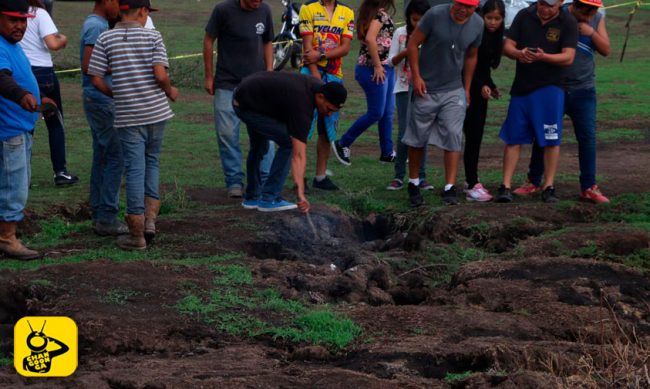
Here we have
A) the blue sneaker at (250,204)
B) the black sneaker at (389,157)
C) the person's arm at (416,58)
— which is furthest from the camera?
the black sneaker at (389,157)

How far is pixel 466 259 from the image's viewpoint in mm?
8758

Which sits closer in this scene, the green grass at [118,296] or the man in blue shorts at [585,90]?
the green grass at [118,296]

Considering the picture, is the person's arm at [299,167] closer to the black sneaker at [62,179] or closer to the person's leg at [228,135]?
the person's leg at [228,135]

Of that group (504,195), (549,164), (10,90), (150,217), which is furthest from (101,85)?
(549,164)

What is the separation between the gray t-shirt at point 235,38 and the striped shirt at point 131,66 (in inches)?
73.5

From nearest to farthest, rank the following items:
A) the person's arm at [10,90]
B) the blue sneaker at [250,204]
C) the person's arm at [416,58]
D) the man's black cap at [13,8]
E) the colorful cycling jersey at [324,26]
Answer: the person's arm at [10,90] < the man's black cap at [13,8] < the blue sneaker at [250,204] < the person's arm at [416,58] < the colorful cycling jersey at [324,26]

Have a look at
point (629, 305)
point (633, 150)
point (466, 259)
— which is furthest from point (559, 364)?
point (633, 150)

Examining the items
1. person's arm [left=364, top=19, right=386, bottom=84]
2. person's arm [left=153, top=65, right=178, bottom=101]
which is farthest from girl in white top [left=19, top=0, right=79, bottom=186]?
person's arm [left=364, top=19, right=386, bottom=84]

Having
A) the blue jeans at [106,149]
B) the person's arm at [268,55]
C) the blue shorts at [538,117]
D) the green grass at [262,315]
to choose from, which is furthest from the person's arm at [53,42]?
the blue shorts at [538,117]

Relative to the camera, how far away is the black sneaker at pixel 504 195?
10.4m

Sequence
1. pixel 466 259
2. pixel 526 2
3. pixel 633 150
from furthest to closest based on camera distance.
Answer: pixel 526 2 → pixel 633 150 → pixel 466 259

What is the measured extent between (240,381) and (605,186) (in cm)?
625

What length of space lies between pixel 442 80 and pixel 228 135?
1975 mm

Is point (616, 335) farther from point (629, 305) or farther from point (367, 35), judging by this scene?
point (367, 35)
